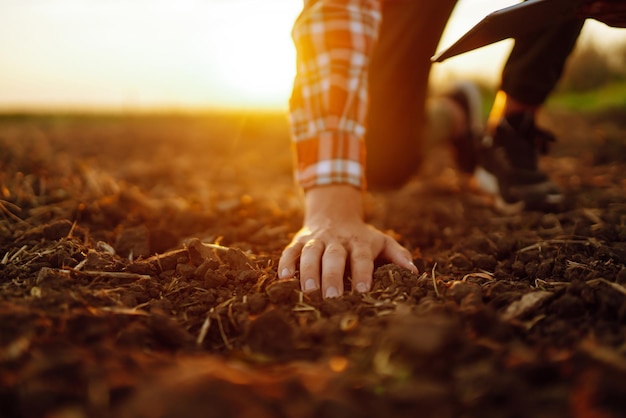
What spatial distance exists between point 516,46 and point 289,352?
171cm

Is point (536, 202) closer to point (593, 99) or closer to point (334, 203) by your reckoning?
point (334, 203)

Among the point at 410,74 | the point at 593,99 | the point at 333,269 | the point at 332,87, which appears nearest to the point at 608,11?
the point at 332,87

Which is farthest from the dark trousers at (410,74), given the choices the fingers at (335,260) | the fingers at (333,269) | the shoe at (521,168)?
the fingers at (333,269)

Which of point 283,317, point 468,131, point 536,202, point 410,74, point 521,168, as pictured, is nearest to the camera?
point 283,317

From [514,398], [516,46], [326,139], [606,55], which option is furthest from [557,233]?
[606,55]

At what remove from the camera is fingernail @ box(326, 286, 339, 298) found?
4.34ft

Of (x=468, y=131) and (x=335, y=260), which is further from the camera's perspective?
(x=468, y=131)

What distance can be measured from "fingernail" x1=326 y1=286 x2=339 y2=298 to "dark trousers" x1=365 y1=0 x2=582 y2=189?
1.41 metres

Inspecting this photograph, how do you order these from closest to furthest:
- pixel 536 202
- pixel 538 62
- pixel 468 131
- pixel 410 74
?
pixel 538 62, pixel 536 202, pixel 410 74, pixel 468 131

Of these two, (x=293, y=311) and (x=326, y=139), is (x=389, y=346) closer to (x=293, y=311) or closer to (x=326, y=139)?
(x=293, y=311)

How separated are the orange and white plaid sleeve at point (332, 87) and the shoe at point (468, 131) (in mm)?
1856

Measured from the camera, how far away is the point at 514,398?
2.62ft

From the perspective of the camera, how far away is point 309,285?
136 cm

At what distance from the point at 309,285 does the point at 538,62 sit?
1.59 metres
